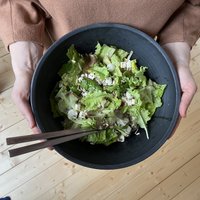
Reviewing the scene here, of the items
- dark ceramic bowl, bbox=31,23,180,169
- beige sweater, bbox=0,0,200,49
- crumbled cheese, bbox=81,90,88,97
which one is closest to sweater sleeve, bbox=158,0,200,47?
beige sweater, bbox=0,0,200,49

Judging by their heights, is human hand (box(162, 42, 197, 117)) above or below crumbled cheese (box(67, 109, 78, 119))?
above

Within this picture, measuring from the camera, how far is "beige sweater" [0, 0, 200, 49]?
70 cm

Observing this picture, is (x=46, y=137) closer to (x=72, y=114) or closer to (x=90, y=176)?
(x=72, y=114)

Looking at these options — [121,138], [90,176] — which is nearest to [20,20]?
[121,138]

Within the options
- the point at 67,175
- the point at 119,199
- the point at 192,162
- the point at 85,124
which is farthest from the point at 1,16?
the point at 192,162

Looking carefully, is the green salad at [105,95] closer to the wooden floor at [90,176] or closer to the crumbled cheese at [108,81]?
the crumbled cheese at [108,81]

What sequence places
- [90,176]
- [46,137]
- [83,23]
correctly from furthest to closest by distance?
[90,176]
[83,23]
[46,137]

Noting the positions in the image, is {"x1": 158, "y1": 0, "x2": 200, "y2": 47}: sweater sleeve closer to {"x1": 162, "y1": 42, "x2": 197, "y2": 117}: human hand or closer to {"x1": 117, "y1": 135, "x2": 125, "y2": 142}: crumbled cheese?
{"x1": 162, "y1": 42, "x2": 197, "y2": 117}: human hand

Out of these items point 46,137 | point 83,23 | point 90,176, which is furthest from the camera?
point 90,176

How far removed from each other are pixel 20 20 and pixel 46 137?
0.96 ft

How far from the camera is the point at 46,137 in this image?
24.8 inches

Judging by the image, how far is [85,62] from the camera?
77 cm

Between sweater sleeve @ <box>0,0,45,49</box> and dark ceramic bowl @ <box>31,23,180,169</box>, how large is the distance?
3.7 inches

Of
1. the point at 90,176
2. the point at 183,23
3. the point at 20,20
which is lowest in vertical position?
the point at 90,176
